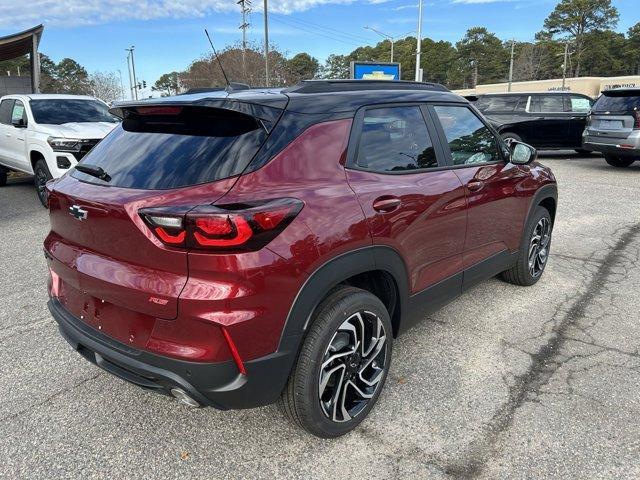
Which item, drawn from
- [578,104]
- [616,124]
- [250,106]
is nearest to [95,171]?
[250,106]

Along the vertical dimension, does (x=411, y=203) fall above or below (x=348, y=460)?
above

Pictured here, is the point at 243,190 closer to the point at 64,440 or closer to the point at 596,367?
the point at 64,440

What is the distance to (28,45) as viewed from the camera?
1789 cm

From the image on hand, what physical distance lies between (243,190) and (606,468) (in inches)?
83.0

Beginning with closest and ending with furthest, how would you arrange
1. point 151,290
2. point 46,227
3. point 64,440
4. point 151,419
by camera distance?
point 151,290 < point 64,440 < point 151,419 < point 46,227

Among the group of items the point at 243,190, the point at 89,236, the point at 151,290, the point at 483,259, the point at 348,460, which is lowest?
the point at 348,460

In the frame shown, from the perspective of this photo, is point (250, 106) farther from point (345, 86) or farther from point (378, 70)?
point (378, 70)

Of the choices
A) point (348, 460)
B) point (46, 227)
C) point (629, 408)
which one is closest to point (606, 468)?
point (629, 408)

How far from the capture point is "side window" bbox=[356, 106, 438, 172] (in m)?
2.67

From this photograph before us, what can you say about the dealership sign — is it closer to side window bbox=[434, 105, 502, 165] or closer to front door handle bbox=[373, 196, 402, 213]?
side window bbox=[434, 105, 502, 165]

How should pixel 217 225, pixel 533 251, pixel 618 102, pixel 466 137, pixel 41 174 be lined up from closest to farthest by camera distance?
1. pixel 217 225
2. pixel 466 137
3. pixel 533 251
4. pixel 41 174
5. pixel 618 102

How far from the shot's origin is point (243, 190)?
2072 millimetres

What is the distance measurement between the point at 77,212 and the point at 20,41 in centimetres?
1795

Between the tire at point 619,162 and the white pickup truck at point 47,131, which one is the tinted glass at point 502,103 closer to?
the tire at point 619,162
